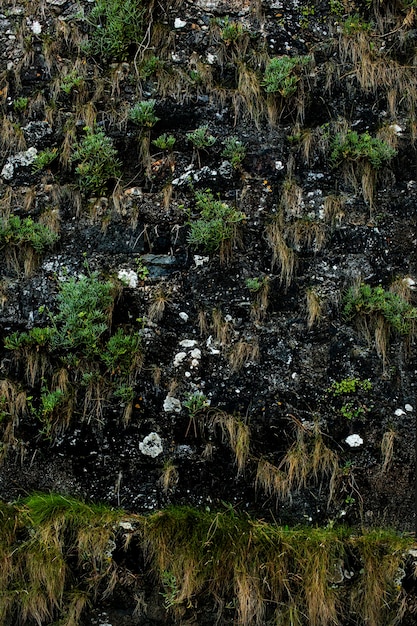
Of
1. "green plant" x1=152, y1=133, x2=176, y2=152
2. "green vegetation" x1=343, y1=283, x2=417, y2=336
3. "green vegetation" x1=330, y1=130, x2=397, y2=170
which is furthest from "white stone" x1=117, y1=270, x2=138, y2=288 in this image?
"green vegetation" x1=330, y1=130, x2=397, y2=170

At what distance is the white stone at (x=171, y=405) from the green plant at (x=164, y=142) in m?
1.89

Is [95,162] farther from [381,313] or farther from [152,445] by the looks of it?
[381,313]

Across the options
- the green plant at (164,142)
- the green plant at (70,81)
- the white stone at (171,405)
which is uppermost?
the green plant at (70,81)

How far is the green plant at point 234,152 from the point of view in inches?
185

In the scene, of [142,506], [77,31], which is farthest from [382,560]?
[77,31]

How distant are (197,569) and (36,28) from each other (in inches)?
169

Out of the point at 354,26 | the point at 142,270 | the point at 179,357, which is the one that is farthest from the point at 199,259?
the point at 354,26

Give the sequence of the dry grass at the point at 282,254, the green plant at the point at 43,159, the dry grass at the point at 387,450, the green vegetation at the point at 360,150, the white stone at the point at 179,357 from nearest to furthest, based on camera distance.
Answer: the dry grass at the point at 387,450
the white stone at the point at 179,357
the dry grass at the point at 282,254
the green vegetation at the point at 360,150
the green plant at the point at 43,159

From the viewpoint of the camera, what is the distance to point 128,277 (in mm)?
4539

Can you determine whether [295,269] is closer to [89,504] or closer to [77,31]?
[89,504]

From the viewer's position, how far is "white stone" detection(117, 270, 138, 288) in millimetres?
4523

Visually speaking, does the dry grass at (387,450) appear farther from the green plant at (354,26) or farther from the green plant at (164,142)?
the green plant at (354,26)

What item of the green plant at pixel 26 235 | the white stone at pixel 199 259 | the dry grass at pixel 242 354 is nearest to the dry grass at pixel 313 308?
the dry grass at pixel 242 354

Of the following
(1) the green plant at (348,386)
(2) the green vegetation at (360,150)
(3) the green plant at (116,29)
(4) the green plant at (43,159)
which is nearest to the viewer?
(1) the green plant at (348,386)
